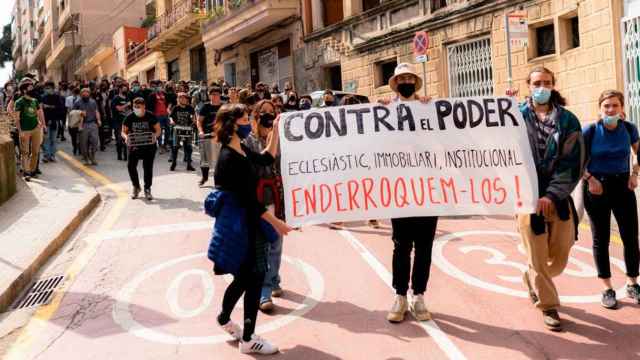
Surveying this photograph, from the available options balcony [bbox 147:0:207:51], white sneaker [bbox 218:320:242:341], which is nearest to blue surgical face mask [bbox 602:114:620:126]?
white sneaker [bbox 218:320:242:341]

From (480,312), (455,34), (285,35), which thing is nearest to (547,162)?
(480,312)

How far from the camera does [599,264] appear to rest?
4715 mm

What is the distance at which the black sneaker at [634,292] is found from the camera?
15.3ft

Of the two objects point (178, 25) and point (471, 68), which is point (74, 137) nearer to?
point (471, 68)

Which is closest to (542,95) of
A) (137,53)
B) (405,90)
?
(405,90)

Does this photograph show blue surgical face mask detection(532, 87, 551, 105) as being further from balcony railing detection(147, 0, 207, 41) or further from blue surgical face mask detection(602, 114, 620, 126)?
balcony railing detection(147, 0, 207, 41)

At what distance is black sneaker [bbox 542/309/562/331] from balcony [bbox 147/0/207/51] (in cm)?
2621

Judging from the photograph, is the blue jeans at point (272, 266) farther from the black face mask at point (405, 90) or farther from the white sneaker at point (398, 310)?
the black face mask at point (405, 90)

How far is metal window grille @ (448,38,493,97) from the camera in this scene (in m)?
15.2

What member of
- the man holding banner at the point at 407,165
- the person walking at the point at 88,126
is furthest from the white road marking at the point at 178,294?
the person walking at the point at 88,126

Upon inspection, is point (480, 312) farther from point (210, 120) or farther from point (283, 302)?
point (210, 120)

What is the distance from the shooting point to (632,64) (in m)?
11.2

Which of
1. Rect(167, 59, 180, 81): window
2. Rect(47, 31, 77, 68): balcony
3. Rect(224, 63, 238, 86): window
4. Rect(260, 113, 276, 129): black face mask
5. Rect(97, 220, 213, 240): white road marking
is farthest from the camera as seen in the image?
Rect(47, 31, 77, 68): balcony

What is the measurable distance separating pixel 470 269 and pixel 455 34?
37.7 ft
